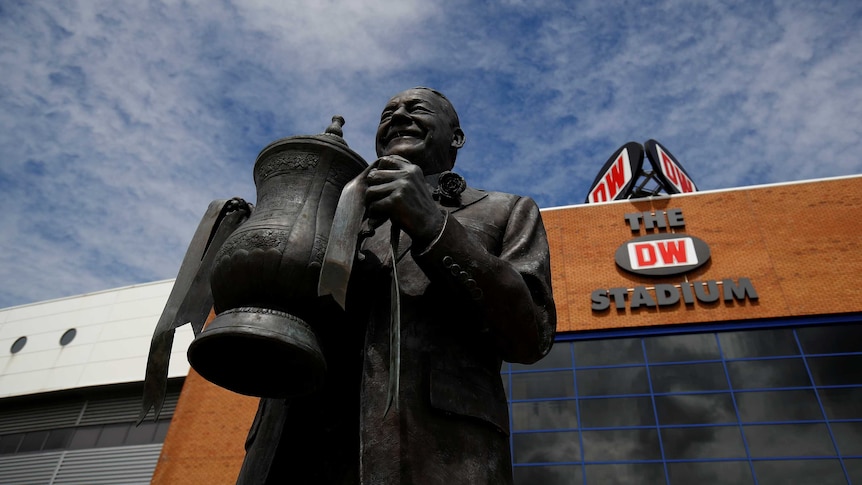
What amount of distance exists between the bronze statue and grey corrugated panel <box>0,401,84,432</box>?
75.8ft

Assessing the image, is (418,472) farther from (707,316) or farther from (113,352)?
(113,352)

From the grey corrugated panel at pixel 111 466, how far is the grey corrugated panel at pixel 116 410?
39.0 inches

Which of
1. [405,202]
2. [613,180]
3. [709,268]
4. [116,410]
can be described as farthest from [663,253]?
[405,202]

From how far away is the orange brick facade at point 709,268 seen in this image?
17938mm

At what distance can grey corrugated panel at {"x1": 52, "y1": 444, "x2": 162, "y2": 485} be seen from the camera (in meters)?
20.2

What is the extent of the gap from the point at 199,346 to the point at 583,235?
64.0ft

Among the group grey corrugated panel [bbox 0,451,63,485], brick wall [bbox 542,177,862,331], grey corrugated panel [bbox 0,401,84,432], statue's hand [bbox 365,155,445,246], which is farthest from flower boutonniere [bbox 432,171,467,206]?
grey corrugated panel [bbox 0,401,84,432]

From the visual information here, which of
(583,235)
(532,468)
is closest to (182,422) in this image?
(532,468)

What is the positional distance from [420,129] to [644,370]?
16.0 m

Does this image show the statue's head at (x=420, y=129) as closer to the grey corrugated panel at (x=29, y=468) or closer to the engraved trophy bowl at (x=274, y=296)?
the engraved trophy bowl at (x=274, y=296)

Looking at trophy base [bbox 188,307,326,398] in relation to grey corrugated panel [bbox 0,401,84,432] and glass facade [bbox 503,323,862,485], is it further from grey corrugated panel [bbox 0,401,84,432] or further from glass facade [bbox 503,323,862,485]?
grey corrugated panel [bbox 0,401,84,432]

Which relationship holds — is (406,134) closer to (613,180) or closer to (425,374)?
(425,374)

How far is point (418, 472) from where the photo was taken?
1897mm

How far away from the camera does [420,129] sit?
2809mm
